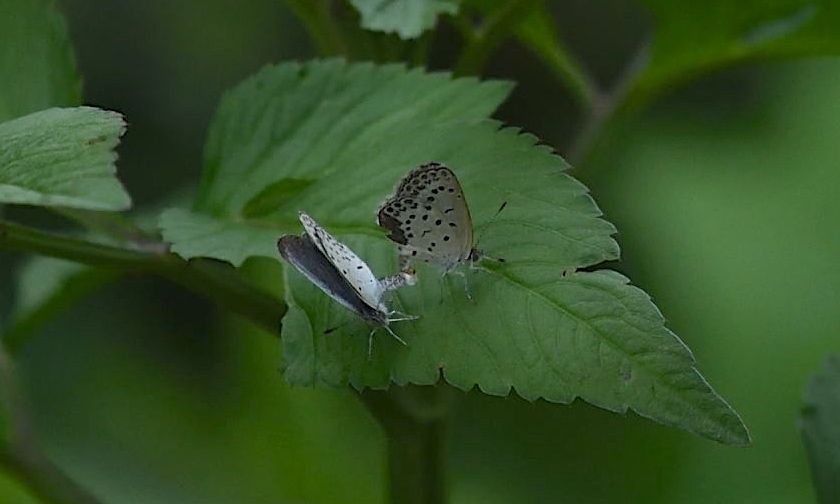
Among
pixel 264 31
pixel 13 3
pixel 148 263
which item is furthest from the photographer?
pixel 264 31

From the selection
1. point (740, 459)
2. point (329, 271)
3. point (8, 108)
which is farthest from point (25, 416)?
point (740, 459)

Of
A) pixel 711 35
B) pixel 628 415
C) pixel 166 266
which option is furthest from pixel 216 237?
pixel 628 415

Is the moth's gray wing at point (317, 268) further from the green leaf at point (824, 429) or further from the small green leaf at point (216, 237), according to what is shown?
the green leaf at point (824, 429)

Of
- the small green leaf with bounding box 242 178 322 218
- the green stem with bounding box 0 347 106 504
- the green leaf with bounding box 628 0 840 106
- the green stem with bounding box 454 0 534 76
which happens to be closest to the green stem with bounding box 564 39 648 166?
the green leaf with bounding box 628 0 840 106

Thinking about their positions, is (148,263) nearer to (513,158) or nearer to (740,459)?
(513,158)

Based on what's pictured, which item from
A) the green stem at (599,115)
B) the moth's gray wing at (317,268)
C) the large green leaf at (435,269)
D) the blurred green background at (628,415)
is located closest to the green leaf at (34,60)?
the large green leaf at (435,269)

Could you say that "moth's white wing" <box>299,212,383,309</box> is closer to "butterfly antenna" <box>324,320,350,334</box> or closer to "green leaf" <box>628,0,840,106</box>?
"butterfly antenna" <box>324,320,350,334</box>
